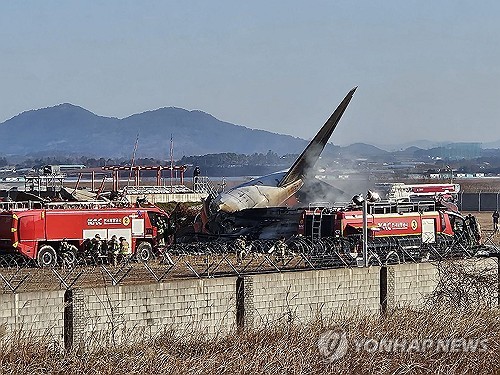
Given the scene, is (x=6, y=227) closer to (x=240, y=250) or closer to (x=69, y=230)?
(x=69, y=230)

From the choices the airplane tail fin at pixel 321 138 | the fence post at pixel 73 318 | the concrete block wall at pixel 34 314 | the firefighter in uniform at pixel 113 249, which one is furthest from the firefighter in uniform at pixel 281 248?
the airplane tail fin at pixel 321 138

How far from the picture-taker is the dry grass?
75.6 ft

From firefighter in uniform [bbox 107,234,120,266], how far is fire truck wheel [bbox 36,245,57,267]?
214 centimetres

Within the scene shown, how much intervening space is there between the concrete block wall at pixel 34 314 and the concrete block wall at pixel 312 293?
5.64 meters

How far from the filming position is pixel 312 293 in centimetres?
3039

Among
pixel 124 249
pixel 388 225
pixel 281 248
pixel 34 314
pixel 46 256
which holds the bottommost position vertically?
pixel 46 256

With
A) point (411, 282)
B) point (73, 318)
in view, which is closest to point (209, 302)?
point (73, 318)

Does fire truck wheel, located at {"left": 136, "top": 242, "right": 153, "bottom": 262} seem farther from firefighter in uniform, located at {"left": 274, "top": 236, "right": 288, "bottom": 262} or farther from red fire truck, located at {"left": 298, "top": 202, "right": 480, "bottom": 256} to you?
red fire truck, located at {"left": 298, "top": 202, "right": 480, "bottom": 256}

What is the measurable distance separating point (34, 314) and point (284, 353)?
18.3 feet

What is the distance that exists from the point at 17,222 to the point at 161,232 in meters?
7.62

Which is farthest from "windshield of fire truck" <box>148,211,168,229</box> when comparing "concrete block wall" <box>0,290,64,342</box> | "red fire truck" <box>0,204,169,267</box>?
"concrete block wall" <box>0,290,64,342</box>

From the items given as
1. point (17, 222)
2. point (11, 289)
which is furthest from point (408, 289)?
point (17, 222)

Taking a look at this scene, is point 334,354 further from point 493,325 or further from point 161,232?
point 161,232

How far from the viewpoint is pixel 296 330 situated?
91.4 feet
